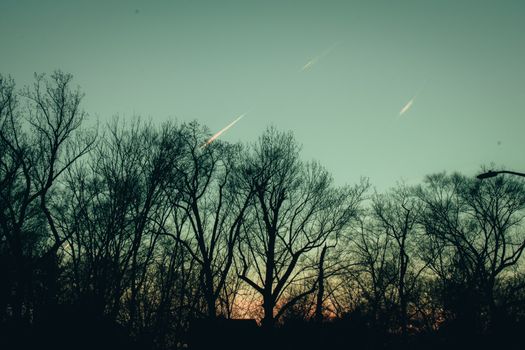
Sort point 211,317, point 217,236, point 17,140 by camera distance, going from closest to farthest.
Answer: point 17,140, point 211,317, point 217,236

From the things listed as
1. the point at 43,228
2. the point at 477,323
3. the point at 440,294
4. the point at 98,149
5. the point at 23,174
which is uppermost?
the point at 98,149

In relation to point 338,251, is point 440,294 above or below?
below

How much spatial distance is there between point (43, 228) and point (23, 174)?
4.61m

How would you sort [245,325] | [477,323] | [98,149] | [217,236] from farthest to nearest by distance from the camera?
[245,325] → [477,323] → [217,236] → [98,149]

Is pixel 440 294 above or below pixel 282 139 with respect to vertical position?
below

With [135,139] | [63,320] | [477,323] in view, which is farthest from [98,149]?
[477,323]

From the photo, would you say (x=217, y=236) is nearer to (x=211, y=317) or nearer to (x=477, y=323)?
(x=211, y=317)

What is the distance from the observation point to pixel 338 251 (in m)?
20.9

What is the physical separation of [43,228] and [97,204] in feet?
18.5

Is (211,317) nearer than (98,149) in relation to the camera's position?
No

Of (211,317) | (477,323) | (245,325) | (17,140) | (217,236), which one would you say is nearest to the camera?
(17,140)

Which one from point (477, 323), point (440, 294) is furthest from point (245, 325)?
point (477, 323)

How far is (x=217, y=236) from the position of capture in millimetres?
18125

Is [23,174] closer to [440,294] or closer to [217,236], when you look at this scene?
[217,236]
